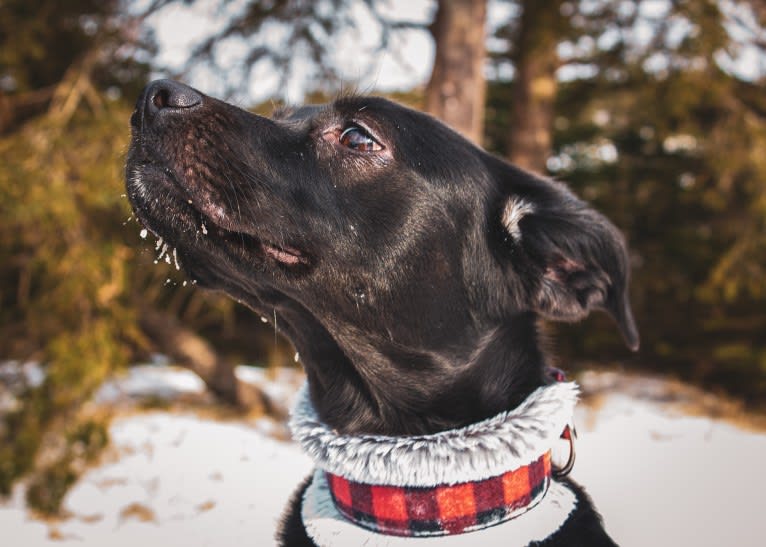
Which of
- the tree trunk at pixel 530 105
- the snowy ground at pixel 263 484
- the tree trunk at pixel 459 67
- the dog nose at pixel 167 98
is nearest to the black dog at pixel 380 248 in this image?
the dog nose at pixel 167 98

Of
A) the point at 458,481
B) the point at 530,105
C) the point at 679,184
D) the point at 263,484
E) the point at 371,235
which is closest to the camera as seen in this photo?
the point at 458,481

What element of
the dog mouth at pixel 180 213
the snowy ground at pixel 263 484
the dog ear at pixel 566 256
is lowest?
the snowy ground at pixel 263 484

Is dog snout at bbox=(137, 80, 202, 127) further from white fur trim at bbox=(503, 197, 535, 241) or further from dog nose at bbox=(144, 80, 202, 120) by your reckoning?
white fur trim at bbox=(503, 197, 535, 241)

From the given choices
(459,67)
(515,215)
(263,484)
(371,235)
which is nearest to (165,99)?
(371,235)

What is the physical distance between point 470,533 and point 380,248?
821mm

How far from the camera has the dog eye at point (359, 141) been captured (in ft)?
6.20

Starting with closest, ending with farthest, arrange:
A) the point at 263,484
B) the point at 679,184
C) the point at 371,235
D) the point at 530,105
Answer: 1. the point at 371,235
2. the point at 263,484
3. the point at 530,105
4. the point at 679,184

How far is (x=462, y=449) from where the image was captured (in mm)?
1654

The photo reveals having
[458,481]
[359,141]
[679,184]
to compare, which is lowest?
[679,184]

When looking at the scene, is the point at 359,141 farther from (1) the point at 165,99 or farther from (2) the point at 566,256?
(2) the point at 566,256

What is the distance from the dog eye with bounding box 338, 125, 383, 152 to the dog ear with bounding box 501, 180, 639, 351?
472 mm

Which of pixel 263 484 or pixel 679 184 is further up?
pixel 679 184

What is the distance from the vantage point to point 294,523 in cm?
196

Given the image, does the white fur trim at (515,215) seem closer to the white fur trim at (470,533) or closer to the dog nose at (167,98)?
the white fur trim at (470,533)
